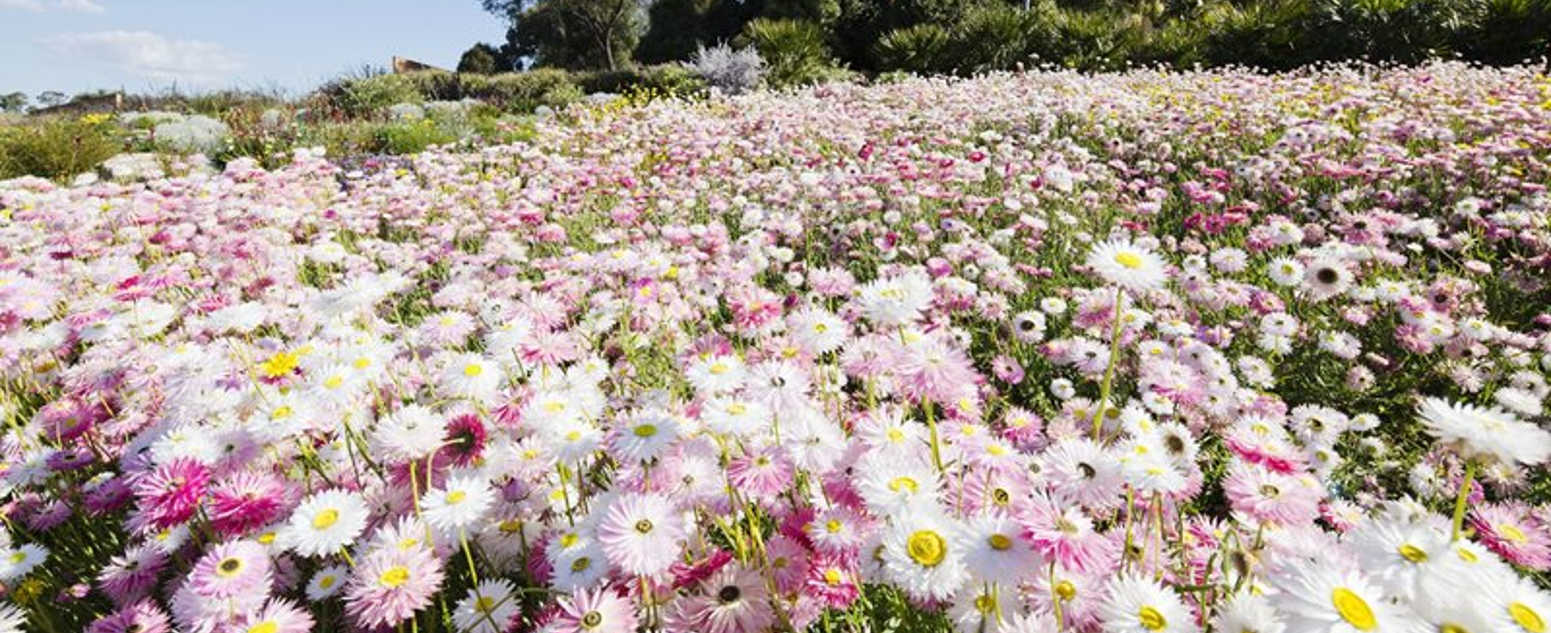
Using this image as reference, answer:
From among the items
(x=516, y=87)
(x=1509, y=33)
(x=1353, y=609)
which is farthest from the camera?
(x=516, y=87)

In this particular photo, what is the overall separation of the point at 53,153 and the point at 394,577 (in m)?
11.1

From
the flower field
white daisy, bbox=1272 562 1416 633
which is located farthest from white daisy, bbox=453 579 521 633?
white daisy, bbox=1272 562 1416 633

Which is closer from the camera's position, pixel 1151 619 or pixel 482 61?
pixel 1151 619

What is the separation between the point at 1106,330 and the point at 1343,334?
104 centimetres

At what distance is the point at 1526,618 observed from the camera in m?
0.83

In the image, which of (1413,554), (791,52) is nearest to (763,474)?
(1413,554)

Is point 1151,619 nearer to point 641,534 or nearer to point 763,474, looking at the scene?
point 763,474

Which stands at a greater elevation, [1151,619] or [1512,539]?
[1151,619]

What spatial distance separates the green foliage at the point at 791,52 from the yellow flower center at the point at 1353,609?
15620mm

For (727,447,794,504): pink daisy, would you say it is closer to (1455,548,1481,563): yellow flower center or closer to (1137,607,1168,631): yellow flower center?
(1137,607,1168,631): yellow flower center

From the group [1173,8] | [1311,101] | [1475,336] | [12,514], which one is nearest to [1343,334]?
[1475,336]

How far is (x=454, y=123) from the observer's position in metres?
12.0

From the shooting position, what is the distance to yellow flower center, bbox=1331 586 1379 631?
775 mm

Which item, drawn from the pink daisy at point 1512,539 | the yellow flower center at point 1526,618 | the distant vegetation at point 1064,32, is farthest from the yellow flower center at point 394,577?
the distant vegetation at point 1064,32
